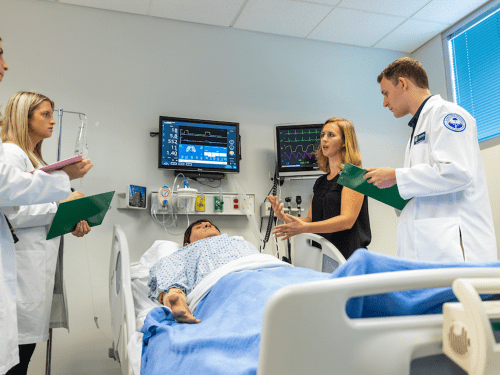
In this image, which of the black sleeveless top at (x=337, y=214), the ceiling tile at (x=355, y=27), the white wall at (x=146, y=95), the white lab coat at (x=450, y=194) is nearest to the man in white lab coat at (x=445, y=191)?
the white lab coat at (x=450, y=194)

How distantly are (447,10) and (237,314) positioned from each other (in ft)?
10.1

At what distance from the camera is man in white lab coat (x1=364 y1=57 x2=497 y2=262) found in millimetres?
1562

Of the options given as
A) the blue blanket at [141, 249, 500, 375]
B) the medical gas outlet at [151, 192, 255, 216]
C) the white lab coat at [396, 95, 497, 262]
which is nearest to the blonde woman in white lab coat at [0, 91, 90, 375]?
the blue blanket at [141, 249, 500, 375]

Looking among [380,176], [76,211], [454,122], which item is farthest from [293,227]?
[76,211]

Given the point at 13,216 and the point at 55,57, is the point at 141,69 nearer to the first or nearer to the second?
the point at 55,57

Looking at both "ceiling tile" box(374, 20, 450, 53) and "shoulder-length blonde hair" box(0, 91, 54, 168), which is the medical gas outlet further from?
"ceiling tile" box(374, 20, 450, 53)

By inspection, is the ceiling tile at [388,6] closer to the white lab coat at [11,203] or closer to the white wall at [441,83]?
the white wall at [441,83]

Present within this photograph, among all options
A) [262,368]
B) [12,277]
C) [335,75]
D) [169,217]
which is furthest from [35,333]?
[335,75]

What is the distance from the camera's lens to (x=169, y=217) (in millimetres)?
3004

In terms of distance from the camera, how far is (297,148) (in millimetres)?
3172

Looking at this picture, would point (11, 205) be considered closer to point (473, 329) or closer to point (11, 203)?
point (11, 203)

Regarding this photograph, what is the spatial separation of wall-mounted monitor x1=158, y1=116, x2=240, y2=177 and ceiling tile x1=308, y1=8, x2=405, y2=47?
1175 millimetres

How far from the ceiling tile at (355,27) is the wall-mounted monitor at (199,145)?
118 centimetres

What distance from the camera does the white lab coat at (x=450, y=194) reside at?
1560 millimetres
